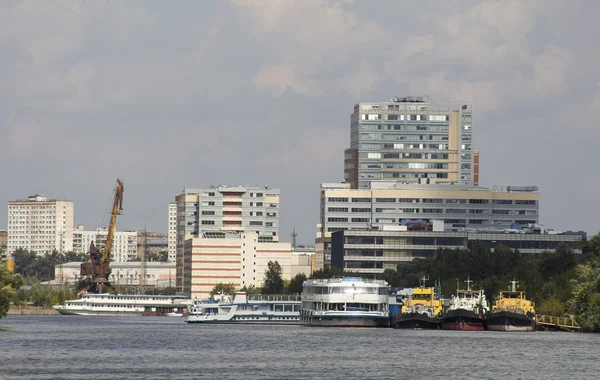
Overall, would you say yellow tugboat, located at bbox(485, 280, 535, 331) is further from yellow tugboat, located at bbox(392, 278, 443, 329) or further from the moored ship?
yellow tugboat, located at bbox(392, 278, 443, 329)

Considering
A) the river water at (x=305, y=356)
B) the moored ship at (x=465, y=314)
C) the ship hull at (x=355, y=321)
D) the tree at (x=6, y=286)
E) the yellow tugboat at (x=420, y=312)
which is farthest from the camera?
the ship hull at (x=355, y=321)

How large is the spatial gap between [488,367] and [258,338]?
53.2 meters

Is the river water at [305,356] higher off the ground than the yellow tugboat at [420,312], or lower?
lower

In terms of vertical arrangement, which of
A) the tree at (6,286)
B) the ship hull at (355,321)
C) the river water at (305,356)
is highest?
the tree at (6,286)

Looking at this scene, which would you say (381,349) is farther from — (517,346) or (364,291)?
(364,291)

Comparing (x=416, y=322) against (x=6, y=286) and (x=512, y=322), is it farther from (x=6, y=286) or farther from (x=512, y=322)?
(x=6, y=286)

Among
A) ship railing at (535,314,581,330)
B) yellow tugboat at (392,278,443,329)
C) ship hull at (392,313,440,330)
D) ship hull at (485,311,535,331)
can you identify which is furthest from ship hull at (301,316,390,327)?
ship railing at (535,314,581,330)

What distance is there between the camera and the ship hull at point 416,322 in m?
182

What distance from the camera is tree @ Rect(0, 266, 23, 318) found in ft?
497

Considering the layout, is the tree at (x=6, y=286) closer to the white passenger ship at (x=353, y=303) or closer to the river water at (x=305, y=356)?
the river water at (x=305, y=356)

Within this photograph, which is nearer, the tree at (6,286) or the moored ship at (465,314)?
the tree at (6,286)

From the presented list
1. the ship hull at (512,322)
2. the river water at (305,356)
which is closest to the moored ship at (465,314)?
the ship hull at (512,322)

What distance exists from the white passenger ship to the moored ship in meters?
10.6

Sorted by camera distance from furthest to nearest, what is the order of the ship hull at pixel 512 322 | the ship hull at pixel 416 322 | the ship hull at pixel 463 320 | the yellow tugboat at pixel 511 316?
the ship hull at pixel 416 322 < the ship hull at pixel 463 320 < the yellow tugboat at pixel 511 316 < the ship hull at pixel 512 322
